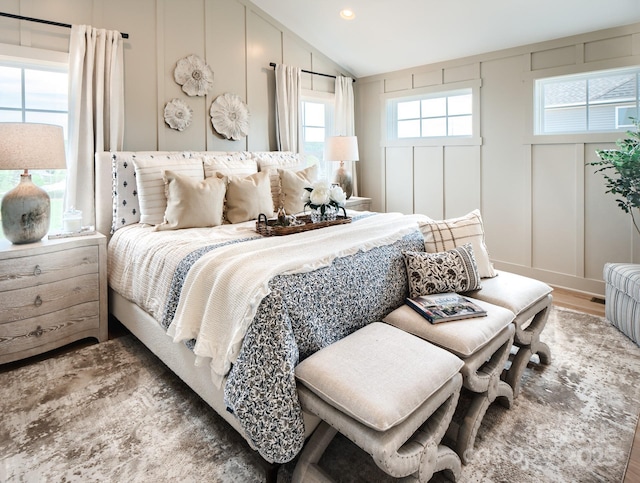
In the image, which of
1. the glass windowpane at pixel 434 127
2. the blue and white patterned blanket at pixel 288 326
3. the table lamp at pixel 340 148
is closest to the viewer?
the blue and white patterned blanket at pixel 288 326

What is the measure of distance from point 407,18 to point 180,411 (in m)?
3.79

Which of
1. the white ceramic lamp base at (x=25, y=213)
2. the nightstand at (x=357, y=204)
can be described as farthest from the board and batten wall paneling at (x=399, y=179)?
the white ceramic lamp base at (x=25, y=213)

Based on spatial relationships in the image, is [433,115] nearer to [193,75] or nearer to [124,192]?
[193,75]

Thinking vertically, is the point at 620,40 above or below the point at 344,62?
below

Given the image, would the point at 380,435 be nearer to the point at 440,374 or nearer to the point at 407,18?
the point at 440,374

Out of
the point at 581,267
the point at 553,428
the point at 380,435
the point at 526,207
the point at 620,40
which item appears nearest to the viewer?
the point at 380,435

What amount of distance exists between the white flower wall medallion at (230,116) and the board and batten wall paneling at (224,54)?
45 mm

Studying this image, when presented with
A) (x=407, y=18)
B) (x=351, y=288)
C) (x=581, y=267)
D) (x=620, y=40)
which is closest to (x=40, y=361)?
(x=351, y=288)

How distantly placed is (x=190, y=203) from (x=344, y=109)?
288 centimetres

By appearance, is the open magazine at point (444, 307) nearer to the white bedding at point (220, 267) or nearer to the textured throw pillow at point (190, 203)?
the white bedding at point (220, 267)

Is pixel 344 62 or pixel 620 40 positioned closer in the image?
pixel 620 40

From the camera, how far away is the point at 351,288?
6.11 ft

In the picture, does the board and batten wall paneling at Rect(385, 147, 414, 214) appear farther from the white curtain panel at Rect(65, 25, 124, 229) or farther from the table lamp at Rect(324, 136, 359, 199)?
the white curtain panel at Rect(65, 25, 124, 229)

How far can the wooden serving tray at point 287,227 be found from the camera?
2.47 meters
